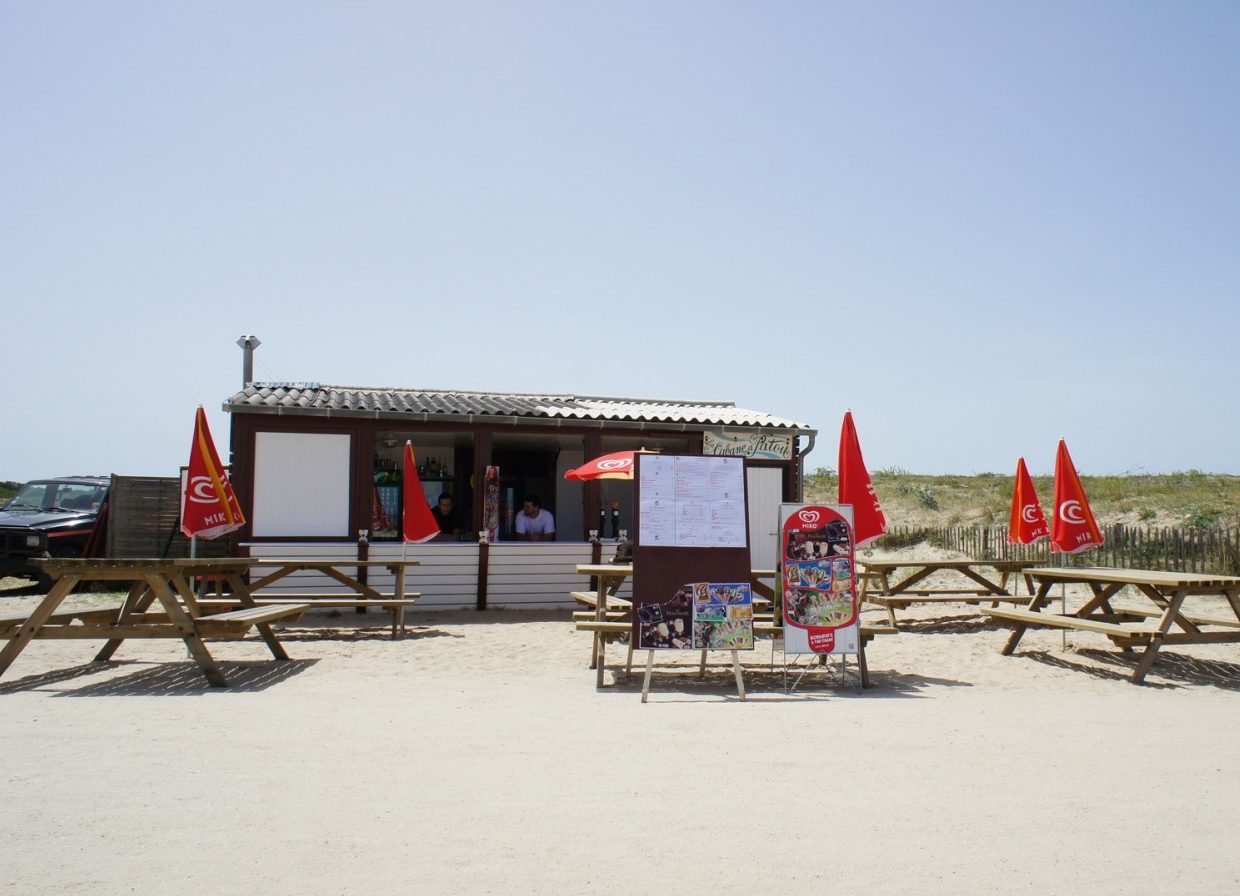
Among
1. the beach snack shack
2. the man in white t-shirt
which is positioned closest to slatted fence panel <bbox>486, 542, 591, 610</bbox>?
the beach snack shack

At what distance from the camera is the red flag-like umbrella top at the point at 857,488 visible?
8531 mm

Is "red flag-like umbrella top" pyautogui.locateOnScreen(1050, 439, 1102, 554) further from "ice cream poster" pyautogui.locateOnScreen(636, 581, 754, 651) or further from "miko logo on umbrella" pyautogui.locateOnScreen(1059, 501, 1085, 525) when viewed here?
"ice cream poster" pyautogui.locateOnScreen(636, 581, 754, 651)

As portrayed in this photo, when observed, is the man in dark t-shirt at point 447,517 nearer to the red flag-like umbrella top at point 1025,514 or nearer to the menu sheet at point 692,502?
the menu sheet at point 692,502

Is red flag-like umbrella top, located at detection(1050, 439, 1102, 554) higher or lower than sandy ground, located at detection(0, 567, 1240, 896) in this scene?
higher

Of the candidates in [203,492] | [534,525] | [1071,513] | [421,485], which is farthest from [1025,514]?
[203,492]

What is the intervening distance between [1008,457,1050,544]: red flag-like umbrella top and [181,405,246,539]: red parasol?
8.46 m

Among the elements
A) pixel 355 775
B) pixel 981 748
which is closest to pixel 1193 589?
pixel 981 748

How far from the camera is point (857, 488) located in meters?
8.80

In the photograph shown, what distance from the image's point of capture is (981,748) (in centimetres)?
542

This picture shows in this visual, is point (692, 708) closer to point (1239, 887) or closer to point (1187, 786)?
point (1187, 786)

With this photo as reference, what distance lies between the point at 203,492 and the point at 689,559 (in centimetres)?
491

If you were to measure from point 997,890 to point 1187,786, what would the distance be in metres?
1.99

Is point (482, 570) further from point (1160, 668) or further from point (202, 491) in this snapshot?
point (1160, 668)

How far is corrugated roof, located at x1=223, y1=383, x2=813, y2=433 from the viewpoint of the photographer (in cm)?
A: 1229
